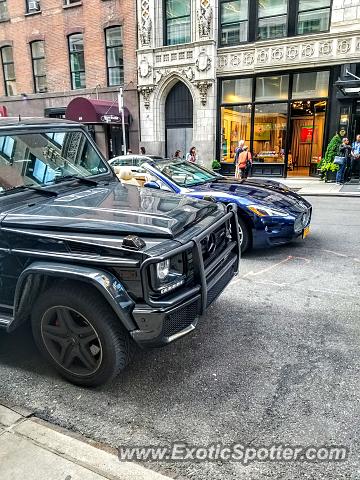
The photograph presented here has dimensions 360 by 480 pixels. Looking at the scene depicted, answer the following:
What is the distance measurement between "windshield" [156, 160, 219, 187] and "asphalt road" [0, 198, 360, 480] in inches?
107

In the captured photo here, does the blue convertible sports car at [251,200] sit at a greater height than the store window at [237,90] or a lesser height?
lesser

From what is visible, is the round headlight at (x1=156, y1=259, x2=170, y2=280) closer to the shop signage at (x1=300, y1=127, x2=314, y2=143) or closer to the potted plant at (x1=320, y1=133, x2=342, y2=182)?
the potted plant at (x1=320, y1=133, x2=342, y2=182)

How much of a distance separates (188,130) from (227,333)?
16169mm

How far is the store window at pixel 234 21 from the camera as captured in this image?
54.1 feet

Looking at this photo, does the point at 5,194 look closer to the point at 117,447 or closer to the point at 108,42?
the point at 117,447

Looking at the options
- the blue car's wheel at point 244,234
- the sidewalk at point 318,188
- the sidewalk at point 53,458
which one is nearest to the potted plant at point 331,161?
the sidewalk at point 318,188

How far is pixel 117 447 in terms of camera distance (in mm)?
2404

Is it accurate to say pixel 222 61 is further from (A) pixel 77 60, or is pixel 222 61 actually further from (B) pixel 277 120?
(A) pixel 77 60

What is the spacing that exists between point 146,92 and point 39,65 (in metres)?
7.29

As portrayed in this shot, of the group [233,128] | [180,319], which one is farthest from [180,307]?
[233,128]

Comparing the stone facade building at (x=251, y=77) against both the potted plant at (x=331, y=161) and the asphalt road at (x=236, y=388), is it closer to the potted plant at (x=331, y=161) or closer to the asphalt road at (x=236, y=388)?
the potted plant at (x=331, y=161)

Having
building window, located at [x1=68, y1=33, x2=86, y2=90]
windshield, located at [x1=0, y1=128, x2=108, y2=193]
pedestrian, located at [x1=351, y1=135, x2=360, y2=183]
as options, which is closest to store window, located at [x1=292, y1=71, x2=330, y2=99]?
pedestrian, located at [x1=351, y1=135, x2=360, y2=183]

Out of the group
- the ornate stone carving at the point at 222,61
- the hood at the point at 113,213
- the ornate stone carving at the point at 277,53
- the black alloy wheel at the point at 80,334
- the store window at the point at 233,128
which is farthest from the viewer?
the store window at the point at 233,128

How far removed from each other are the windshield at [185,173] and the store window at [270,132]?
10.9 m
